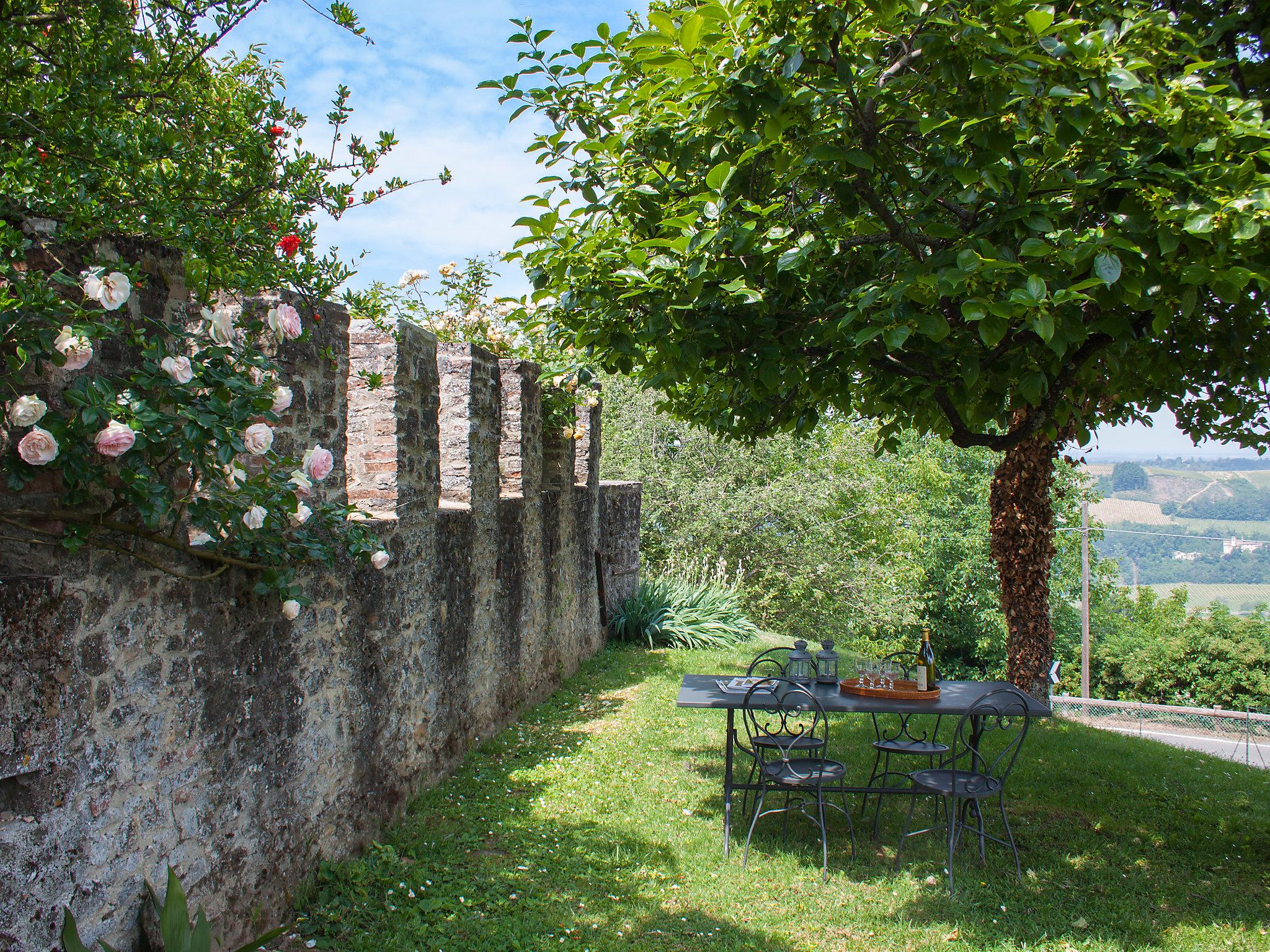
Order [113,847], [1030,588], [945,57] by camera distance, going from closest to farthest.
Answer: [113,847] < [945,57] < [1030,588]

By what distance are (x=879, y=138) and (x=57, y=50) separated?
304 centimetres

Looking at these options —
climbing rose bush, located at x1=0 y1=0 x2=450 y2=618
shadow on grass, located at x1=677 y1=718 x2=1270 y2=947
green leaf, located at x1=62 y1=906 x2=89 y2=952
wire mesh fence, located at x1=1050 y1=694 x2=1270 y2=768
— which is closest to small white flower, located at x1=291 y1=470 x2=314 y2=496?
climbing rose bush, located at x1=0 y1=0 x2=450 y2=618

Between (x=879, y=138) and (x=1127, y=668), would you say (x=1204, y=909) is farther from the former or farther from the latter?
(x=1127, y=668)

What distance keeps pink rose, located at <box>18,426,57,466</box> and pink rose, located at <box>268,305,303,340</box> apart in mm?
892

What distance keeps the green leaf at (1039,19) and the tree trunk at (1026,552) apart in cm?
583

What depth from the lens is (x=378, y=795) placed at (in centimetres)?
452

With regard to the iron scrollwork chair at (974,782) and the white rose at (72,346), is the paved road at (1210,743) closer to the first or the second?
the iron scrollwork chair at (974,782)

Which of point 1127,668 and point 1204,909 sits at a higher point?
point 1204,909

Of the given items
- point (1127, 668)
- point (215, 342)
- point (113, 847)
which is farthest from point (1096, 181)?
point (1127, 668)

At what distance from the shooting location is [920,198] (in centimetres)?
348

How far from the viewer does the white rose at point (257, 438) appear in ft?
8.61

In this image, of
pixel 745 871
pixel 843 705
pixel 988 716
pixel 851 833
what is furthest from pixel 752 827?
pixel 988 716

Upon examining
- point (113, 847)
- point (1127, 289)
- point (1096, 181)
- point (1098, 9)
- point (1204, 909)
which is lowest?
point (1204, 909)

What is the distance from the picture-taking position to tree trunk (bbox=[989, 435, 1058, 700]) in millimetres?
8055
